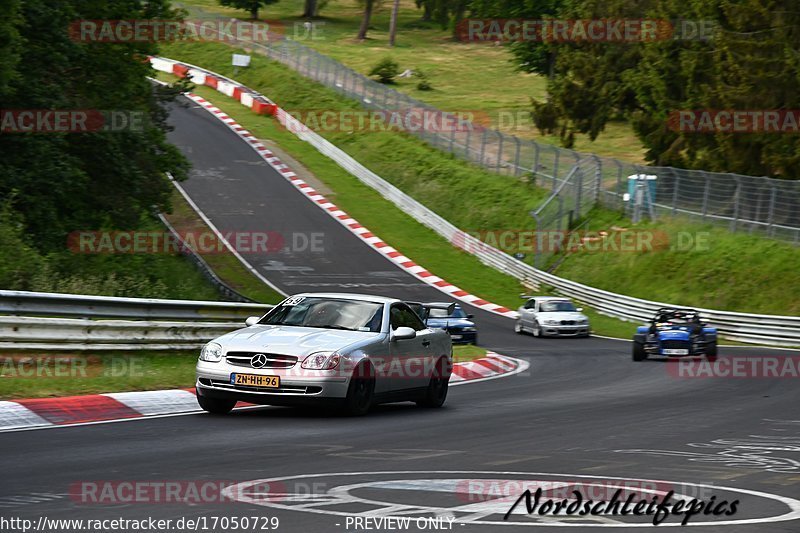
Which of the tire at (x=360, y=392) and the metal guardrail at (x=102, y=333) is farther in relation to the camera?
the metal guardrail at (x=102, y=333)

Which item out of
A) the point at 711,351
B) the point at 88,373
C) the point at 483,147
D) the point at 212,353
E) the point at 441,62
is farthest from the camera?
the point at 441,62

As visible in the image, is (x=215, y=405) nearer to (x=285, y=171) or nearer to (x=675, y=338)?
(x=675, y=338)

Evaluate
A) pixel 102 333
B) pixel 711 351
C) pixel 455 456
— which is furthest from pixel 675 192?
pixel 455 456

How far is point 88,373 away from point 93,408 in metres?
2.89

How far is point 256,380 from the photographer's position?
41.1 feet

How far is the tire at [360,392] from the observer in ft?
42.4

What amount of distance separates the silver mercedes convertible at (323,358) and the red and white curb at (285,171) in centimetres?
1892

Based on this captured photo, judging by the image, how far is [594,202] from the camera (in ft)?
149

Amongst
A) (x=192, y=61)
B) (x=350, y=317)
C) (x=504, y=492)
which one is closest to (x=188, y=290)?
(x=350, y=317)

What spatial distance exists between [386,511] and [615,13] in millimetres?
49372

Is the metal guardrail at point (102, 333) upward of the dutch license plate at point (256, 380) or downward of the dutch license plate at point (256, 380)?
downward

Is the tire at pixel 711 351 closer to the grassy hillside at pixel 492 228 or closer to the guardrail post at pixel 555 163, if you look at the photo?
the grassy hillside at pixel 492 228

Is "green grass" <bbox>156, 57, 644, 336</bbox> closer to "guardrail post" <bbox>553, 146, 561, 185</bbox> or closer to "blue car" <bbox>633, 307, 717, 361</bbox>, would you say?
"guardrail post" <bbox>553, 146, 561, 185</bbox>

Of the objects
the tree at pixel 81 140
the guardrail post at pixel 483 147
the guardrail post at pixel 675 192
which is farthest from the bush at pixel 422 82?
the tree at pixel 81 140
